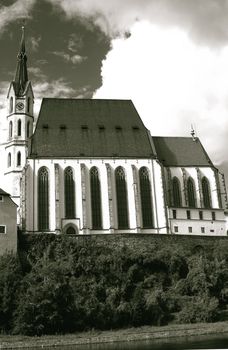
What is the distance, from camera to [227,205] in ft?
260

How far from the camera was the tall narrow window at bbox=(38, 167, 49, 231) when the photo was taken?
68375mm

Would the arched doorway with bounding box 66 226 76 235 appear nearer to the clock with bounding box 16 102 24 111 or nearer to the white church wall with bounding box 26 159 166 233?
the white church wall with bounding box 26 159 166 233

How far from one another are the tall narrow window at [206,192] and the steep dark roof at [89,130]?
34.3 feet

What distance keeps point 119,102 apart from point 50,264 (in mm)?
39875

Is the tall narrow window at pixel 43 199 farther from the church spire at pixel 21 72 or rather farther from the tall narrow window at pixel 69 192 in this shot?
the church spire at pixel 21 72

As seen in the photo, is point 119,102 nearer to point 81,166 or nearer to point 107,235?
point 81,166

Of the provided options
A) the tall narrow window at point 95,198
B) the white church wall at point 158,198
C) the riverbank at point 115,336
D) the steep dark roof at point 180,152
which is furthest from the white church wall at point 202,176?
the riverbank at point 115,336

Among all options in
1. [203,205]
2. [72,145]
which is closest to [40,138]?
[72,145]

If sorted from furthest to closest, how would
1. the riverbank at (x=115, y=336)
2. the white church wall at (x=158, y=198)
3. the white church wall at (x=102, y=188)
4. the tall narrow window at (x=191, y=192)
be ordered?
the tall narrow window at (x=191, y=192), the white church wall at (x=158, y=198), the white church wall at (x=102, y=188), the riverbank at (x=115, y=336)

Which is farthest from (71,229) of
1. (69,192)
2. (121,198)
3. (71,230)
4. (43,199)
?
(121,198)

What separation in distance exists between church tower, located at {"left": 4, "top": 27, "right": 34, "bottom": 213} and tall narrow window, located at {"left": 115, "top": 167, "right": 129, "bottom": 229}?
A: 15.2 m

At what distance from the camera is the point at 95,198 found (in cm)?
7150

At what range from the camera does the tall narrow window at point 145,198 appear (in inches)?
2813

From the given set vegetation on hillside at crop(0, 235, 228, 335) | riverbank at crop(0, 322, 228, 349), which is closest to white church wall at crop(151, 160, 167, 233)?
vegetation on hillside at crop(0, 235, 228, 335)
